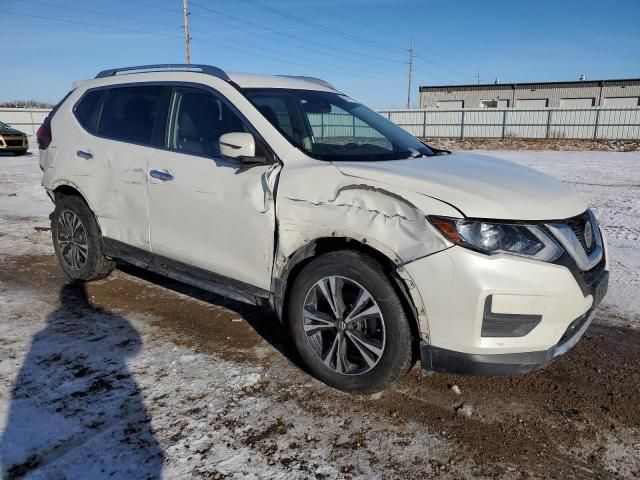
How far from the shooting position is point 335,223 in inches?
110

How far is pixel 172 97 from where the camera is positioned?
12.7ft

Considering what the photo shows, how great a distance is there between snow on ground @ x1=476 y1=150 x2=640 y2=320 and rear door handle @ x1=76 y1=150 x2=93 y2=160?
4661 mm

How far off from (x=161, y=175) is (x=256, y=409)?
1.89 meters

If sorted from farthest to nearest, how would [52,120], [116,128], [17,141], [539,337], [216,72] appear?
[17,141]
[52,120]
[116,128]
[216,72]
[539,337]

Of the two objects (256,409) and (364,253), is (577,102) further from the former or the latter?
(256,409)

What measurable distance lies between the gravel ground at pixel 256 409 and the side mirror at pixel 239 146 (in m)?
1.38

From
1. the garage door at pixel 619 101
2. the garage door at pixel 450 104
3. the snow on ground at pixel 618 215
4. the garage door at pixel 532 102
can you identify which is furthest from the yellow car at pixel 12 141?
the garage door at pixel 619 101

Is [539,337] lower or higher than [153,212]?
lower

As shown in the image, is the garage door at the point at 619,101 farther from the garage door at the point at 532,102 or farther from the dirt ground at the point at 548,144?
the dirt ground at the point at 548,144

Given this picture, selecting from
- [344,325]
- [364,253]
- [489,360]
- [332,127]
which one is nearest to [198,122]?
[332,127]

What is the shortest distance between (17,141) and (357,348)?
19.8 metres

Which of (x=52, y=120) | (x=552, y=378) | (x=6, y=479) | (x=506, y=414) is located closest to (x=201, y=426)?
(x=6, y=479)

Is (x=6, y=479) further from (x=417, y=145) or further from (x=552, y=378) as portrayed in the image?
(x=417, y=145)

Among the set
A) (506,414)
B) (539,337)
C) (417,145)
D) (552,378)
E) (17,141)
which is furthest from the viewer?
(17,141)
